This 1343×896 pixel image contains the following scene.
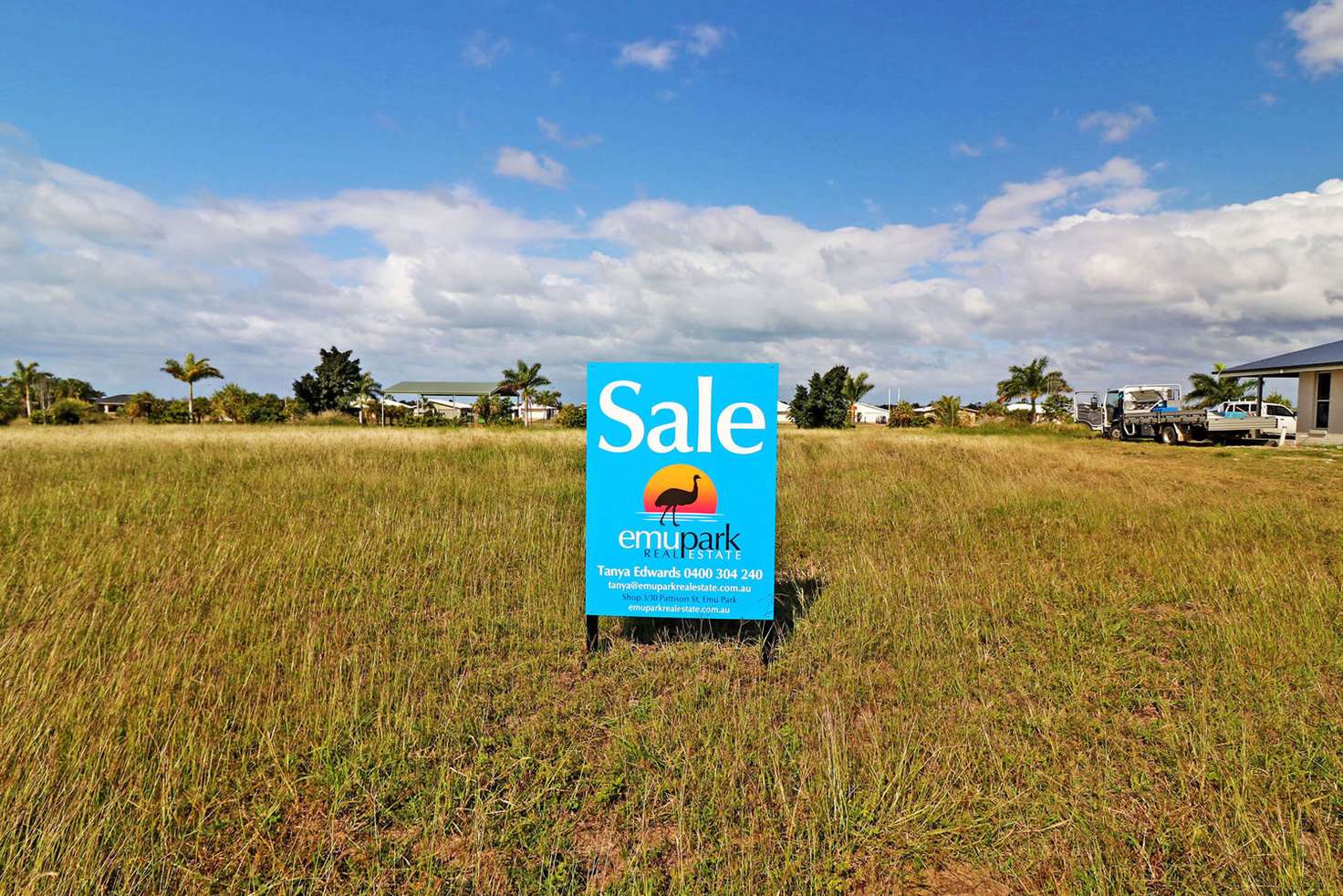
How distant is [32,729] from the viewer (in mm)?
3334

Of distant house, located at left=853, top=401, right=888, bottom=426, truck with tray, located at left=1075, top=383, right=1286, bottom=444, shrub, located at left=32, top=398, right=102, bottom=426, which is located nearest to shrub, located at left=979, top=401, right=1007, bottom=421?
truck with tray, located at left=1075, top=383, right=1286, bottom=444

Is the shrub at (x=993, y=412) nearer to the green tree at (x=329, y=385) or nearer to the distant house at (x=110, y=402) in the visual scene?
the green tree at (x=329, y=385)

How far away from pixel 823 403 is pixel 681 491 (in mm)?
55755

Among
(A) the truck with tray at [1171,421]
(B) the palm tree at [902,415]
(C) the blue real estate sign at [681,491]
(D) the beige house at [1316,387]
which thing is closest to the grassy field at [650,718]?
(C) the blue real estate sign at [681,491]

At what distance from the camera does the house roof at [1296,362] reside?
25.6 m


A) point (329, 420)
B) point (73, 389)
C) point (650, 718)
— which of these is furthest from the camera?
point (73, 389)

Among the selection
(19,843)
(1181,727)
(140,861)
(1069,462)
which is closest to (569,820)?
(140,861)

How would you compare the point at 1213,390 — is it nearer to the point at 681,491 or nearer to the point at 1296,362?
the point at 1296,362

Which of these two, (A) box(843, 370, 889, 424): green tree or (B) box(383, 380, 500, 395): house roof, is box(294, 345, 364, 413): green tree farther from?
(A) box(843, 370, 889, 424): green tree

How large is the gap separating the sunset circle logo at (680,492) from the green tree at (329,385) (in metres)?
66.8

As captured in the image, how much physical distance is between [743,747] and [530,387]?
65.6m

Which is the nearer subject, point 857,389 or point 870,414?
point 857,389

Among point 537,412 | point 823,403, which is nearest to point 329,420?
point 537,412

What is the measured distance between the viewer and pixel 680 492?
15.1 feet
